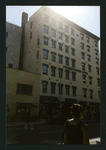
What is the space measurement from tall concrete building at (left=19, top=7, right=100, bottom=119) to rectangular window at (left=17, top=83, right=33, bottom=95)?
84.7 inches

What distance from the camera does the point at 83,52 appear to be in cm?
3903

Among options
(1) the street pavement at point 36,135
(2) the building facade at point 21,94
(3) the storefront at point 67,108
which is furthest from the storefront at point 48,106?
(1) the street pavement at point 36,135

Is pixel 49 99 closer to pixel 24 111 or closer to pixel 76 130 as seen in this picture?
pixel 24 111

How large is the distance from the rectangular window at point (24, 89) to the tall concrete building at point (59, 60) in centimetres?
215

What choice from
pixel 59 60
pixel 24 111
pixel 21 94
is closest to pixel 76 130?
pixel 24 111

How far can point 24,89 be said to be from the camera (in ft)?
88.9

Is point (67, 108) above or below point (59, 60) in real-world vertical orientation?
below

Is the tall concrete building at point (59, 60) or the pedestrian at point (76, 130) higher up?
the tall concrete building at point (59, 60)

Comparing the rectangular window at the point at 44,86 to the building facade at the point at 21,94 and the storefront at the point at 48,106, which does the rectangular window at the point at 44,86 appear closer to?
the building facade at the point at 21,94

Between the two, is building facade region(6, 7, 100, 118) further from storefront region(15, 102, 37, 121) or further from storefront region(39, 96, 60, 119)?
storefront region(15, 102, 37, 121)

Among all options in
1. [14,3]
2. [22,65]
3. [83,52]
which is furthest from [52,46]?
[14,3]

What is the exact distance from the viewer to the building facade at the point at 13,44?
31297 mm

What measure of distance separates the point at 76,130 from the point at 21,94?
81.9ft

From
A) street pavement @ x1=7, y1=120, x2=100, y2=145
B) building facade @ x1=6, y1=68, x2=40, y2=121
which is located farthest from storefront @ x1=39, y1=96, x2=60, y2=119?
street pavement @ x1=7, y1=120, x2=100, y2=145
